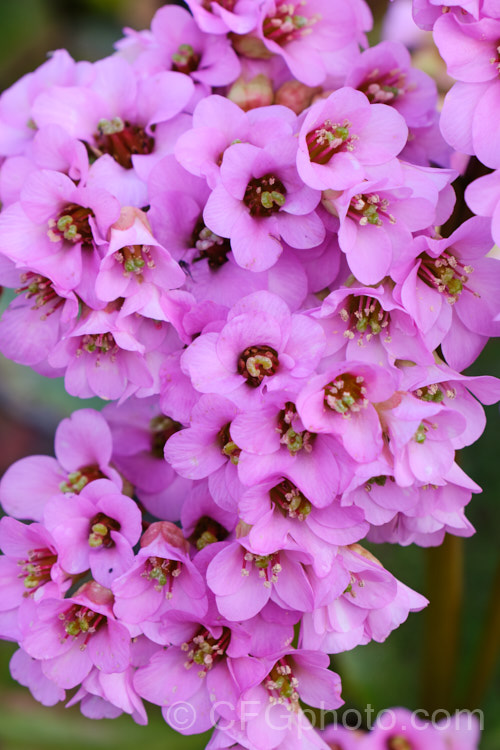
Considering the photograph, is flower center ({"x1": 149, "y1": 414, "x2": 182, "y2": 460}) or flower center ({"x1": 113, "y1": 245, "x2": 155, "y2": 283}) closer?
flower center ({"x1": 113, "y1": 245, "x2": 155, "y2": 283})

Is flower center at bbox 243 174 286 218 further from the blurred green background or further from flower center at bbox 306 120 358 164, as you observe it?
the blurred green background

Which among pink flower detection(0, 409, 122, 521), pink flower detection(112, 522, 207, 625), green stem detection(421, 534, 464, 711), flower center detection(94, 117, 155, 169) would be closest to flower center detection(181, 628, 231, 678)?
pink flower detection(112, 522, 207, 625)

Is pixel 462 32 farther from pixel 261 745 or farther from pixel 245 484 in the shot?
pixel 261 745

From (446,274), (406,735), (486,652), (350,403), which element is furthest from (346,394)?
(486,652)

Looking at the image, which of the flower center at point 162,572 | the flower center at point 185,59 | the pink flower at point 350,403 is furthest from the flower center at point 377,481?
the flower center at point 185,59

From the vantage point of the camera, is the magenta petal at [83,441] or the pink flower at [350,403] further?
the magenta petal at [83,441]

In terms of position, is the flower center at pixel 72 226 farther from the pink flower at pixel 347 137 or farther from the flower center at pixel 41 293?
the pink flower at pixel 347 137
